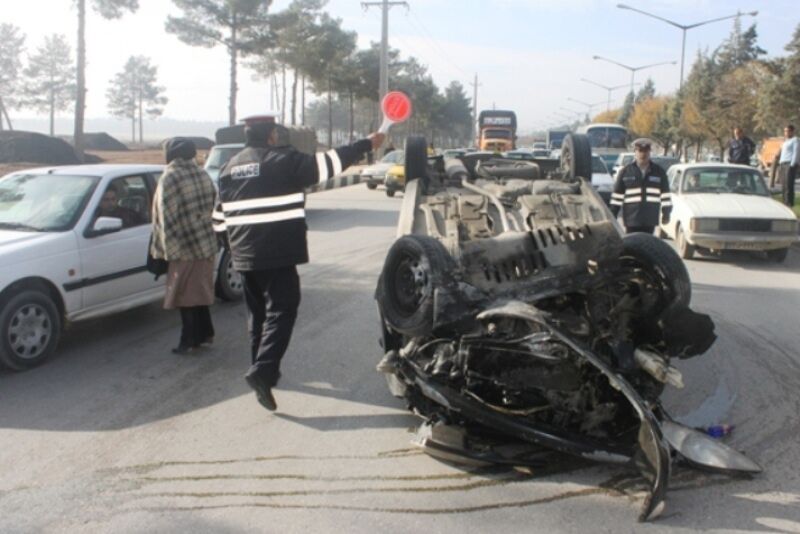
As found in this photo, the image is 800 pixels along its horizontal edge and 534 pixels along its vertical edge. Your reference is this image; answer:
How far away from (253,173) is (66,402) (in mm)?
2203

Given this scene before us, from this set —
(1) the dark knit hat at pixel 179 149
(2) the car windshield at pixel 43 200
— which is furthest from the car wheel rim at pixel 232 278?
(1) the dark knit hat at pixel 179 149

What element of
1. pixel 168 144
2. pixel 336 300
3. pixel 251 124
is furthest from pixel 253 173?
pixel 336 300

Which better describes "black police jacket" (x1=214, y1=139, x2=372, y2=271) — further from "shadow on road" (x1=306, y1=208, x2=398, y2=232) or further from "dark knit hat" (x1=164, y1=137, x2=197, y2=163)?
"shadow on road" (x1=306, y1=208, x2=398, y2=232)

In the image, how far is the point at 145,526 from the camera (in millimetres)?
3506

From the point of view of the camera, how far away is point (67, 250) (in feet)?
20.4

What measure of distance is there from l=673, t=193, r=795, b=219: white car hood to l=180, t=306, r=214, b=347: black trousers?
7.55 m

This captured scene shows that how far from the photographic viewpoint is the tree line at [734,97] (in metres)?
20.0

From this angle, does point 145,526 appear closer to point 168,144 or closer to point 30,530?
point 30,530

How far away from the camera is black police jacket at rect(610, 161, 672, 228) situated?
827 centimetres

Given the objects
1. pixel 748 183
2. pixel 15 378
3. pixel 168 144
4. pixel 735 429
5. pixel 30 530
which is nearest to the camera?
pixel 30 530

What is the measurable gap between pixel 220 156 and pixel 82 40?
19.4 meters

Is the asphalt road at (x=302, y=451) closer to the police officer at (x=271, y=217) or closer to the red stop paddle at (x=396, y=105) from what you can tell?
the police officer at (x=271, y=217)

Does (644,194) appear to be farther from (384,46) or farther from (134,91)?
(134,91)

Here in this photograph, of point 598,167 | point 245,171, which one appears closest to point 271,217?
point 245,171
